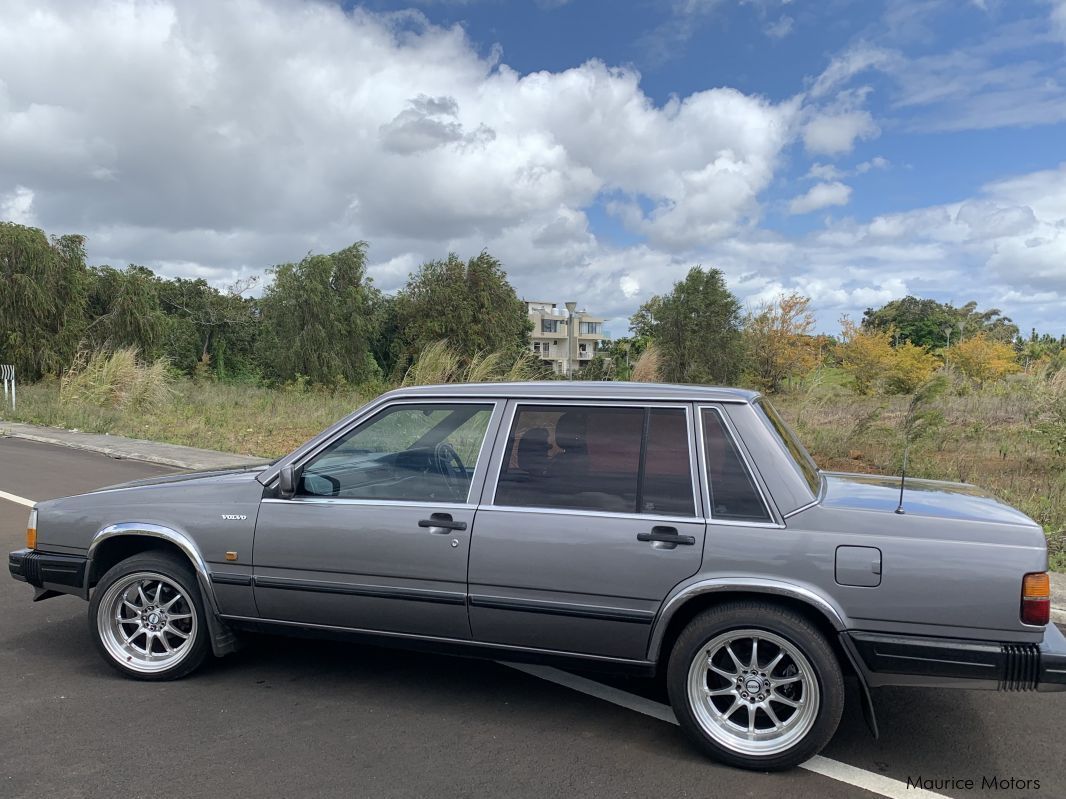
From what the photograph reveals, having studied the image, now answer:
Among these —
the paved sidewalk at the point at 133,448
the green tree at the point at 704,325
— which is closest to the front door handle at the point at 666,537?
the paved sidewalk at the point at 133,448

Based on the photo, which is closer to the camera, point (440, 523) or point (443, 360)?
point (440, 523)

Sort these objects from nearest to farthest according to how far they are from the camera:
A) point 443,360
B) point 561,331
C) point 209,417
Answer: point 443,360 → point 209,417 → point 561,331

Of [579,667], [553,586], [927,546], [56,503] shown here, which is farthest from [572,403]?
[56,503]

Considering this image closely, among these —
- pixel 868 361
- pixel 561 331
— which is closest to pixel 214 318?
pixel 868 361

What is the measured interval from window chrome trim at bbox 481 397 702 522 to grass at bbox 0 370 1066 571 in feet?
16.7

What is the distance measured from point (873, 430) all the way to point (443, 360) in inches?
356

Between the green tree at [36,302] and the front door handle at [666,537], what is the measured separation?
32741mm

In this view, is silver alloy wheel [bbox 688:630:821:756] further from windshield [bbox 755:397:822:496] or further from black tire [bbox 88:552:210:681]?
black tire [bbox 88:552:210:681]

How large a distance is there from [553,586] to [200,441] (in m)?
14.3

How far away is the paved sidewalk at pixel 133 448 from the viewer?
527 inches

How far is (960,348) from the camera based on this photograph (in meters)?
29.0

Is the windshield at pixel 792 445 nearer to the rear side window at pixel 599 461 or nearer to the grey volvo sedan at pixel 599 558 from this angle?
the grey volvo sedan at pixel 599 558

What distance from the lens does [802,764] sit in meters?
3.64

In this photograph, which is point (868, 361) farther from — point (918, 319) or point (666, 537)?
point (918, 319)
